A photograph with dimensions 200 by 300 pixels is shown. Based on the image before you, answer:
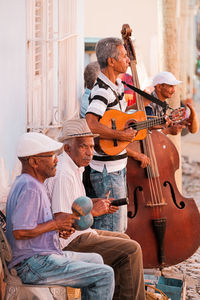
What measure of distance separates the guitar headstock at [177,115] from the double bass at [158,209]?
23 centimetres

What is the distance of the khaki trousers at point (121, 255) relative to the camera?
12.2ft

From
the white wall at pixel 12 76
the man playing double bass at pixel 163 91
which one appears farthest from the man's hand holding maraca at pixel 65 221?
the man playing double bass at pixel 163 91

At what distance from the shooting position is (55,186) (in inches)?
141

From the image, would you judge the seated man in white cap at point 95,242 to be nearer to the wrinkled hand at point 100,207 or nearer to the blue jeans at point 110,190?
the wrinkled hand at point 100,207

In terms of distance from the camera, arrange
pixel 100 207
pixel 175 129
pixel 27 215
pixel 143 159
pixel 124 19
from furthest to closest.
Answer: pixel 124 19 < pixel 175 129 < pixel 143 159 < pixel 100 207 < pixel 27 215

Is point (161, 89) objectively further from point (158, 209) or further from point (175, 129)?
point (158, 209)

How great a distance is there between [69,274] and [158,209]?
192cm

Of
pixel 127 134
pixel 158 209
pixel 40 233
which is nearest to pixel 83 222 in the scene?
pixel 40 233

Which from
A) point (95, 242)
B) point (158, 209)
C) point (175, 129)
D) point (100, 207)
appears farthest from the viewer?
point (175, 129)

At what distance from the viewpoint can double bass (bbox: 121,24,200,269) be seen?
4977 mm

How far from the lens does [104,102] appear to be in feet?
14.2

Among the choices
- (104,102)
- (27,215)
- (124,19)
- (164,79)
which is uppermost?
(124,19)

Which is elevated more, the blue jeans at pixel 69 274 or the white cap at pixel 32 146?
the white cap at pixel 32 146

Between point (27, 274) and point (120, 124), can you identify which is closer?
point (27, 274)
